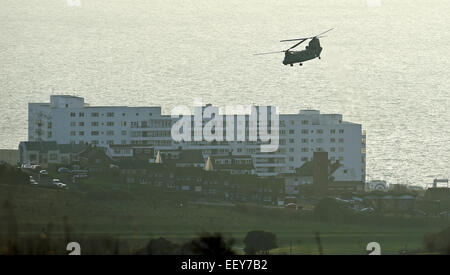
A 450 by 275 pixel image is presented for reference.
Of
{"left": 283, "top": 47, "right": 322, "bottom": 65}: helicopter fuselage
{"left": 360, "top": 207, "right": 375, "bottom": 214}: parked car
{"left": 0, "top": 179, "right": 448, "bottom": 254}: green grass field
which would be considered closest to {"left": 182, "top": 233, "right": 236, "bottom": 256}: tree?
{"left": 0, "top": 179, "right": 448, "bottom": 254}: green grass field

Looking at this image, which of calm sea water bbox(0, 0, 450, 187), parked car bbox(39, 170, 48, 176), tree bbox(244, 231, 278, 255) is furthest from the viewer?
calm sea water bbox(0, 0, 450, 187)

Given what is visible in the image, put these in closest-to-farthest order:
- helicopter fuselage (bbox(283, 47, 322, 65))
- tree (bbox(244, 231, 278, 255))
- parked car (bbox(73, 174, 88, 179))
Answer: tree (bbox(244, 231, 278, 255)) → helicopter fuselage (bbox(283, 47, 322, 65)) → parked car (bbox(73, 174, 88, 179))

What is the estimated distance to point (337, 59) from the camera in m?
185

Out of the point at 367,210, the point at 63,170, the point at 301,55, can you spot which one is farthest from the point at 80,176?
the point at 301,55

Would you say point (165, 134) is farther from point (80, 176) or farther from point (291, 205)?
point (291, 205)

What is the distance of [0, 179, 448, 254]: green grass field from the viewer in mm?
54094

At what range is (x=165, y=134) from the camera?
303 ft

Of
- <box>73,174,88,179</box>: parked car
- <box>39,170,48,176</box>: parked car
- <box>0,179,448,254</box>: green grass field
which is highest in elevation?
<box>39,170,48,176</box>: parked car

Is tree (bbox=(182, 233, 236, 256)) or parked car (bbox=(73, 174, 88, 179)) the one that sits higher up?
parked car (bbox=(73, 174, 88, 179))
